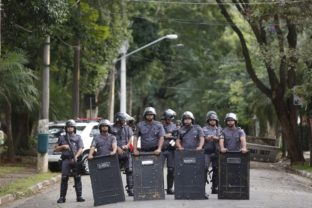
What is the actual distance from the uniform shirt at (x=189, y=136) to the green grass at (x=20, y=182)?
4479 millimetres

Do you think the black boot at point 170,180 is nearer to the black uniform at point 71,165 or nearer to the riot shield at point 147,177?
the riot shield at point 147,177

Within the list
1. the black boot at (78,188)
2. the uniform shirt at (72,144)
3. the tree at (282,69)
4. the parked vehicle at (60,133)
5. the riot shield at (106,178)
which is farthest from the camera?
the tree at (282,69)

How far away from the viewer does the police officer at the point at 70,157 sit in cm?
1596

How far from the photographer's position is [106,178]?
1519cm

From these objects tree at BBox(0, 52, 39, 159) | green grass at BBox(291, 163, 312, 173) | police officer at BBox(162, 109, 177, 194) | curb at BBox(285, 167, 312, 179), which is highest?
tree at BBox(0, 52, 39, 159)

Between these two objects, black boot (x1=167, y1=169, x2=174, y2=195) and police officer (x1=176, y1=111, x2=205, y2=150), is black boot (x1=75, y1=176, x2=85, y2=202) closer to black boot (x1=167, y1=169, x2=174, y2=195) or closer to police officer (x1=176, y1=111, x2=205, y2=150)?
black boot (x1=167, y1=169, x2=174, y2=195)

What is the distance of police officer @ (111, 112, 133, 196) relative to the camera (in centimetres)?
1633

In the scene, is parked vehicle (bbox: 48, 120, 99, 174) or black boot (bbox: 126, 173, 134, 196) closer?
black boot (bbox: 126, 173, 134, 196)

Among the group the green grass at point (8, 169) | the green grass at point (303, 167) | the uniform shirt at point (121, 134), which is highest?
the uniform shirt at point (121, 134)

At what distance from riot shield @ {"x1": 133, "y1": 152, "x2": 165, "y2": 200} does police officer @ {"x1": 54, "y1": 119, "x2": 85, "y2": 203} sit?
1.44 meters

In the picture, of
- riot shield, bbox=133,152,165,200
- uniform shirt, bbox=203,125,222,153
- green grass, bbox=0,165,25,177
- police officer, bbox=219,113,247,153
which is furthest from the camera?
green grass, bbox=0,165,25,177

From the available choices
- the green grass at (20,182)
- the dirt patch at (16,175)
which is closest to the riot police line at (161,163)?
the green grass at (20,182)

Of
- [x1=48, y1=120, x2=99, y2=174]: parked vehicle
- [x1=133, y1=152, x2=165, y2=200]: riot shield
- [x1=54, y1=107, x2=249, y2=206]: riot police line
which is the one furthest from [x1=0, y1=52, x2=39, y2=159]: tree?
[x1=133, y1=152, x2=165, y2=200]: riot shield

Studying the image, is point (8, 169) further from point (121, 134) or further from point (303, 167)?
point (303, 167)
